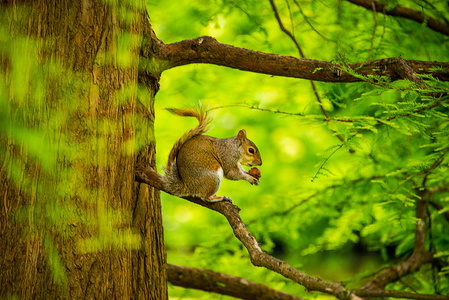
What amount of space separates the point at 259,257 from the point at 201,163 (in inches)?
30.2

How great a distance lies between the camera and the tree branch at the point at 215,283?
2756 mm

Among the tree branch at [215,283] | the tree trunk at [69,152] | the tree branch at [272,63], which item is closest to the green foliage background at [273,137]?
the tree trunk at [69,152]

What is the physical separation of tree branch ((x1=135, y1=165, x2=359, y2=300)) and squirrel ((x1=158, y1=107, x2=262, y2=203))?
77mm

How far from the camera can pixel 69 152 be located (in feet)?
5.65

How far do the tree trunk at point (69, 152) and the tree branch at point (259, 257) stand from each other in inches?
3.2

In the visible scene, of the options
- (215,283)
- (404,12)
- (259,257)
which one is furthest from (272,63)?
(215,283)

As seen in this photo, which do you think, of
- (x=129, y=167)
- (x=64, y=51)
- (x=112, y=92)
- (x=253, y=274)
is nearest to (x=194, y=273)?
(x=253, y=274)

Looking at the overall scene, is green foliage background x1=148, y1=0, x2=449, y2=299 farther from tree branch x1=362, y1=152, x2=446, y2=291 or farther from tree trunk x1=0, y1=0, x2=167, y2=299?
tree trunk x1=0, y1=0, x2=167, y2=299

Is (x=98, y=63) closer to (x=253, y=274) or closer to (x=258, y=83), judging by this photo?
(x=258, y=83)

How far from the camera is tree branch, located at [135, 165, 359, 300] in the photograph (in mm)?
1461

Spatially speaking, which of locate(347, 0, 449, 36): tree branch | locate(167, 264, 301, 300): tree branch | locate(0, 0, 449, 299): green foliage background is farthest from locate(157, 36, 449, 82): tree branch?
locate(167, 264, 301, 300): tree branch

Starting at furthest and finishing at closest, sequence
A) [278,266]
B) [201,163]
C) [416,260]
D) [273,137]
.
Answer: [273,137], [416,260], [201,163], [278,266]

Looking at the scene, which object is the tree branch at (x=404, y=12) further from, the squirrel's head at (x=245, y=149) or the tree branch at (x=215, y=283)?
the tree branch at (x=215, y=283)

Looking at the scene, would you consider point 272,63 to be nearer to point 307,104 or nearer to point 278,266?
point 307,104
